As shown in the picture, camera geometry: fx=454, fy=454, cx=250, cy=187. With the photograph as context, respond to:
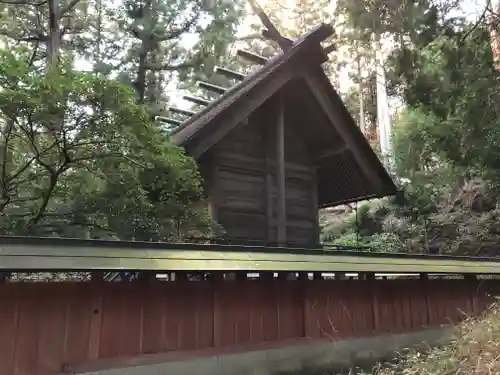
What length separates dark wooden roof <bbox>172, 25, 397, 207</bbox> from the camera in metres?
8.20

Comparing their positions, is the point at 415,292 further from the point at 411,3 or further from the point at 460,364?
the point at 411,3

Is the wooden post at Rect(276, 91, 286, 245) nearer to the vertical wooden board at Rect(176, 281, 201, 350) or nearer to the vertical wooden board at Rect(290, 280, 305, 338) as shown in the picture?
the vertical wooden board at Rect(290, 280, 305, 338)

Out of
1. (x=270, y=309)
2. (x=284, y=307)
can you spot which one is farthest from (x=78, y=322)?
(x=284, y=307)

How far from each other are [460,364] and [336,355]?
2168 mm

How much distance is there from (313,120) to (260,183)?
1.96 meters

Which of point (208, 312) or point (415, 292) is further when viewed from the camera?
point (415, 292)

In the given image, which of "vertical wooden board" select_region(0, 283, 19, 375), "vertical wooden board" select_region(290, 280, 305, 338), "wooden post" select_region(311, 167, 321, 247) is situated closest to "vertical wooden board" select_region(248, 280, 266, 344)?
"vertical wooden board" select_region(290, 280, 305, 338)

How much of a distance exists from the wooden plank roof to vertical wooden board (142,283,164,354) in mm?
554

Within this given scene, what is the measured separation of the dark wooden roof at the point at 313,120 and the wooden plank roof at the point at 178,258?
2637mm

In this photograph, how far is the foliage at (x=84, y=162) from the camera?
17.5 feet

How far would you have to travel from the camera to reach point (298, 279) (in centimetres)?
690

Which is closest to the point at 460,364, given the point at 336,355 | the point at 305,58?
the point at 336,355

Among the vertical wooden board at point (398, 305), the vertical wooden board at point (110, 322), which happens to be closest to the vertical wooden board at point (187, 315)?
the vertical wooden board at point (110, 322)

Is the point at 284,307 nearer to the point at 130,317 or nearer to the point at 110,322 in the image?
the point at 130,317
